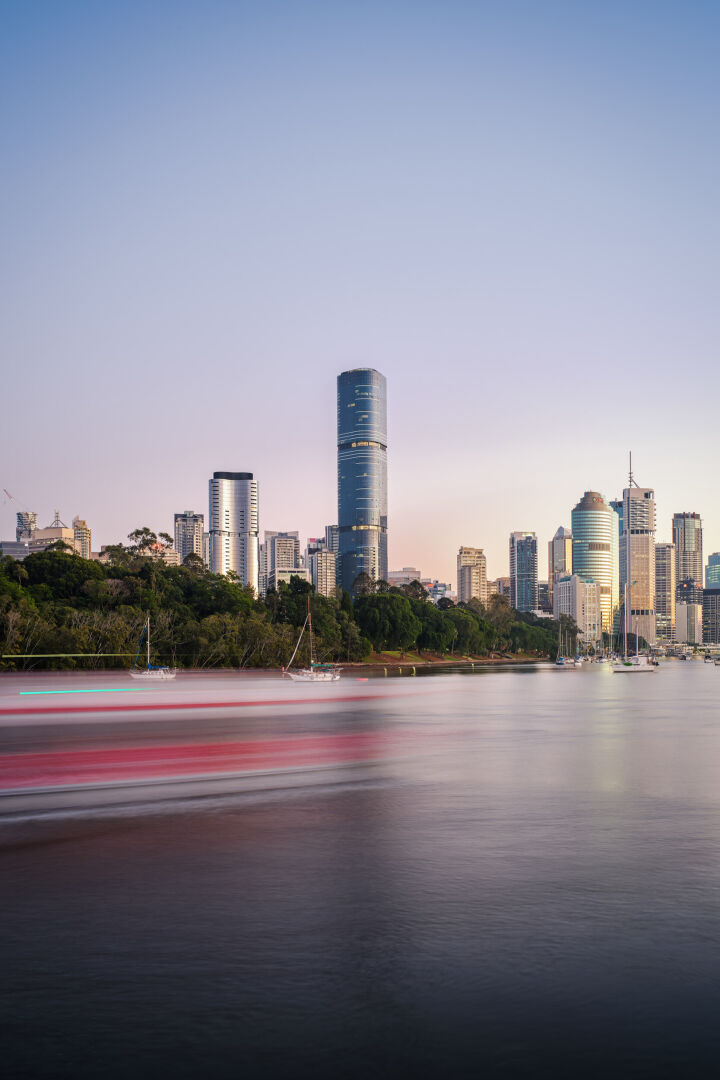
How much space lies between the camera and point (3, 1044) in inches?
404

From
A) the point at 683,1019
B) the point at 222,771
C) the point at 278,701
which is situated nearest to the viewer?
the point at 683,1019

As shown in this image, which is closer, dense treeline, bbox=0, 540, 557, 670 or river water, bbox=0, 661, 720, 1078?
river water, bbox=0, 661, 720, 1078

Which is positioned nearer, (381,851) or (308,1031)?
(308,1031)

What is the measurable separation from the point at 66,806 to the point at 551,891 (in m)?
14.9

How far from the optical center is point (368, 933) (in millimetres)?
14453

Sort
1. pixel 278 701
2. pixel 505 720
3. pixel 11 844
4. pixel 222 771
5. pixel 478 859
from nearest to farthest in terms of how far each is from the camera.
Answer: pixel 478 859
pixel 11 844
pixel 222 771
pixel 505 720
pixel 278 701

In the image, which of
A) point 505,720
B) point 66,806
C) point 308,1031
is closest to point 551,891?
point 308,1031

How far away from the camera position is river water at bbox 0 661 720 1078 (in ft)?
33.8

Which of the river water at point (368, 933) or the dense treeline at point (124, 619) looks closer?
the river water at point (368, 933)

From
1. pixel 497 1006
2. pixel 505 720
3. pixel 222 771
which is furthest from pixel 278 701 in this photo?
pixel 497 1006

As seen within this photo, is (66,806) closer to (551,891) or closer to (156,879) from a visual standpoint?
(156,879)

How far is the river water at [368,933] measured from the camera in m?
10.3

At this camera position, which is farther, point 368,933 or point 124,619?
point 124,619

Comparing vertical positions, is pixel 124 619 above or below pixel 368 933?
Answer: above
